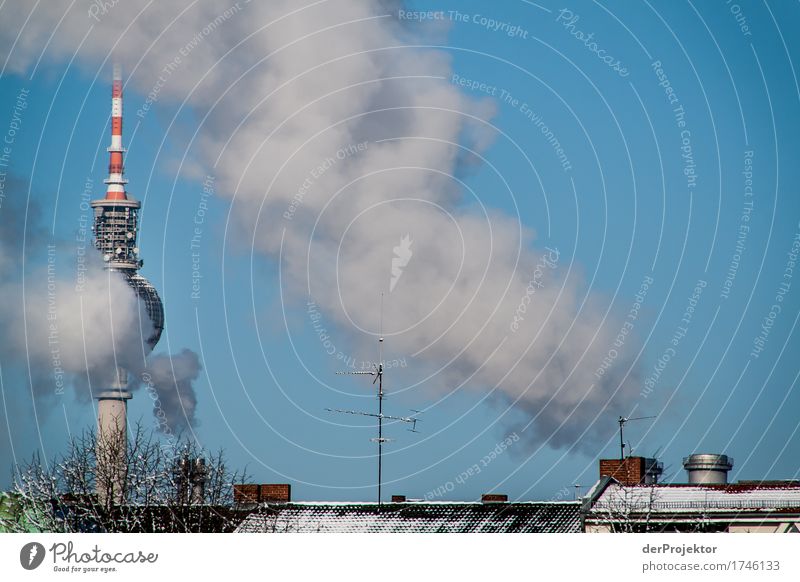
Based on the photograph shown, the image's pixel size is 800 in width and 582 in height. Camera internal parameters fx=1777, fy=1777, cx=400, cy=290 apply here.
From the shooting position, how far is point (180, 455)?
68125 millimetres

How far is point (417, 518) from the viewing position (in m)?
60.4

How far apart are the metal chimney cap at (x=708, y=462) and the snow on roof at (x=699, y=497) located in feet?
25.9

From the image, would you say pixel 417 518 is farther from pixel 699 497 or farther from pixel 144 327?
pixel 144 327

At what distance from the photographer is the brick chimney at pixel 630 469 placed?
214 feet

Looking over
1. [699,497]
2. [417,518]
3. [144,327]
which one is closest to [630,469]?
[699,497]

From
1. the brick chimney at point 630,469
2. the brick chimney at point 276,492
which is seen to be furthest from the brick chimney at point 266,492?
the brick chimney at point 630,469

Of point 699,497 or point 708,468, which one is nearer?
point 699,497

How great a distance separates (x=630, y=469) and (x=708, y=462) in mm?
7002

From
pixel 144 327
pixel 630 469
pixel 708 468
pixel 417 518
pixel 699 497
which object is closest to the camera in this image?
pixel 417 518
